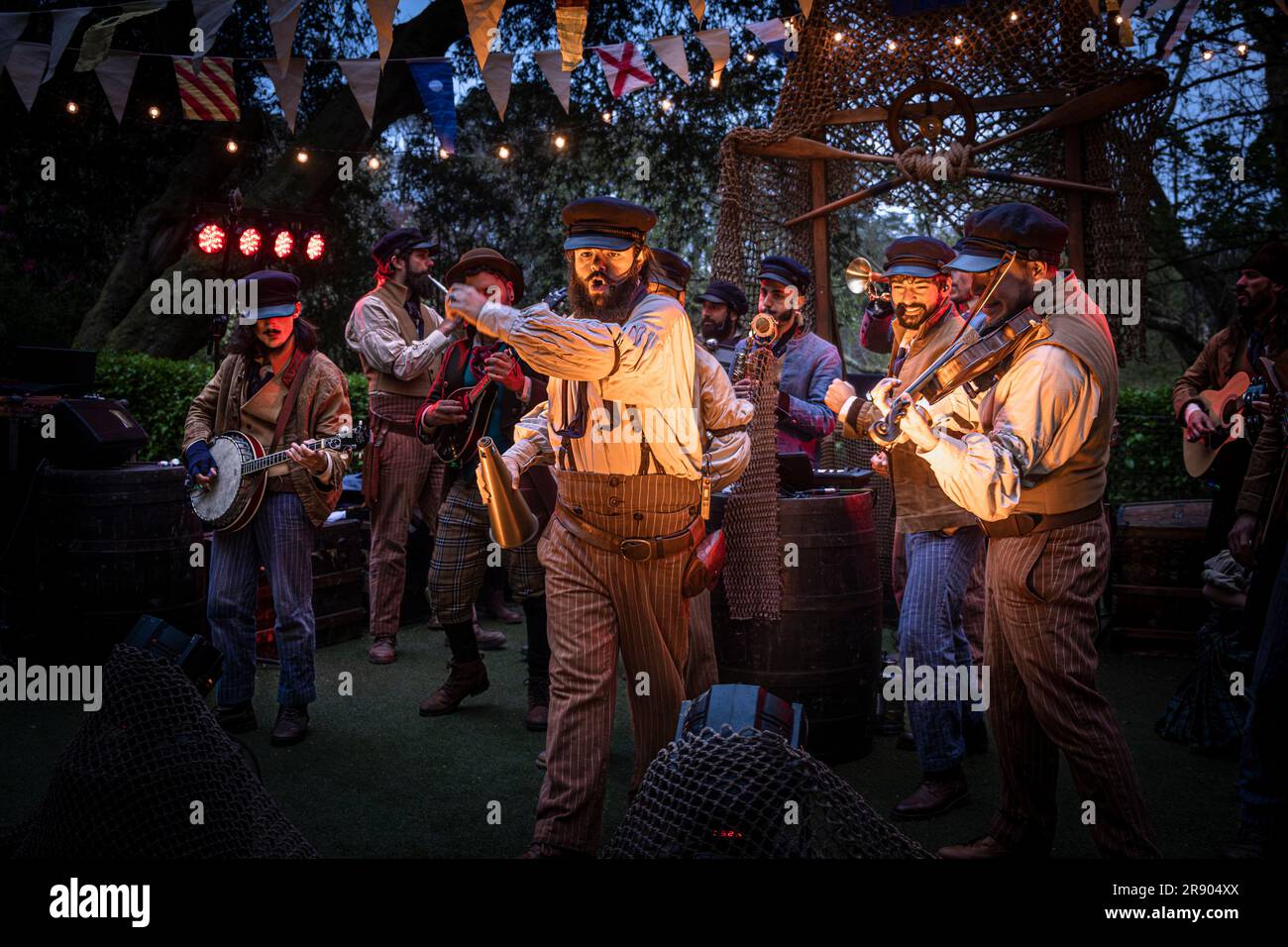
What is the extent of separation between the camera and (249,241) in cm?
780

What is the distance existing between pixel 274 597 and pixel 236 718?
0.64 metres

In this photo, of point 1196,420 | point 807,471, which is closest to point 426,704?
point 807,471

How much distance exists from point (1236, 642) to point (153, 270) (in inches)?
500

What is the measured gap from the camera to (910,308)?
4602 millimetres

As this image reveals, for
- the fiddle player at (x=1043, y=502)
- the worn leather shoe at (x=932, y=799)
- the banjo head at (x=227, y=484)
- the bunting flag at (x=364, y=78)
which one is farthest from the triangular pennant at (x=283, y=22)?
the worn leather shoe at (x=932, y=799)

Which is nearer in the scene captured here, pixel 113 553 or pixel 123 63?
pixel 113 553

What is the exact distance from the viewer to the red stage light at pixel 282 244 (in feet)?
26.2

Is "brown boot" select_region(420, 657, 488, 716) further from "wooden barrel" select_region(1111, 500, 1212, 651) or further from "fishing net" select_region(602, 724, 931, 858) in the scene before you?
"wooden barrel" select_region(1111, 500, 1212, 651)

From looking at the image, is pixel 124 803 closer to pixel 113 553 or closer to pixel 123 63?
pixel 113 553

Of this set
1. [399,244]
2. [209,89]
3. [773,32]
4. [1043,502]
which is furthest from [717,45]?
[1043,502]

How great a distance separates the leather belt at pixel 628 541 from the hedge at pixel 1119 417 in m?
6.56

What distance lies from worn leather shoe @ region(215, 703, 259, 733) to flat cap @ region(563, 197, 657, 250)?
119 inches

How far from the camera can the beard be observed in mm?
3539

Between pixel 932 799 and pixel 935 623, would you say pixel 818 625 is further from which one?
pixel 932 799
